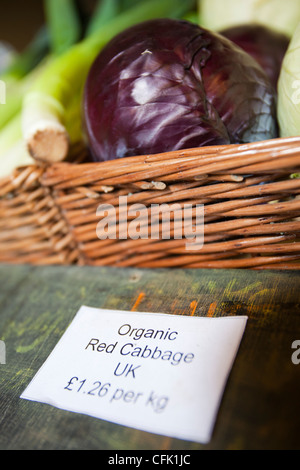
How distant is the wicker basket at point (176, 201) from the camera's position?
1.58 feet

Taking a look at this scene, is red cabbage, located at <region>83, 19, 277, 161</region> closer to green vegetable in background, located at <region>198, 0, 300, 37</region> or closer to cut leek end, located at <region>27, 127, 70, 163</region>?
cut leek end, located at <region>27, 127, 70, 163</region>

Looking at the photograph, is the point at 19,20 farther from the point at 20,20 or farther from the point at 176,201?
the point at 176,201

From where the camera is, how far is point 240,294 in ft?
1.74

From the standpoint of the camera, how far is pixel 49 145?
0.66 meters

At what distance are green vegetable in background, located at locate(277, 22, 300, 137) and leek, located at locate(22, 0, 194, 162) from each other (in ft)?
1.23

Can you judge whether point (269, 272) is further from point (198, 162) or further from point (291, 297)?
point (198, 162)

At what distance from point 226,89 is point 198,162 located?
0.17 meters

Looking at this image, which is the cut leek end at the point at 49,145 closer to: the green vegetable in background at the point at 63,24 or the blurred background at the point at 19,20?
the green vegetable in background at the point at 63,24

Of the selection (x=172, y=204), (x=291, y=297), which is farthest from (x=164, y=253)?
(x=291, y=297)

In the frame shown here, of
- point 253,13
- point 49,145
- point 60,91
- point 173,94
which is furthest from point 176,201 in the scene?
point 253,13

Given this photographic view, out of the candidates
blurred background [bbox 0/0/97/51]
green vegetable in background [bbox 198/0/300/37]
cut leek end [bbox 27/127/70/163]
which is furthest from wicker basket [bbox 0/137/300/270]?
blurred background [bbox 0/0/97/51]

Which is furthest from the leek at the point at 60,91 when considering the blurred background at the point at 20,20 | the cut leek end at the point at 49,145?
the blurred background at the point at 20,20

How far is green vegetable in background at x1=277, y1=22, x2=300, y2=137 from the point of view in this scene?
0.55 metres

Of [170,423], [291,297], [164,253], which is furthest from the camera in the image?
[164,253]
